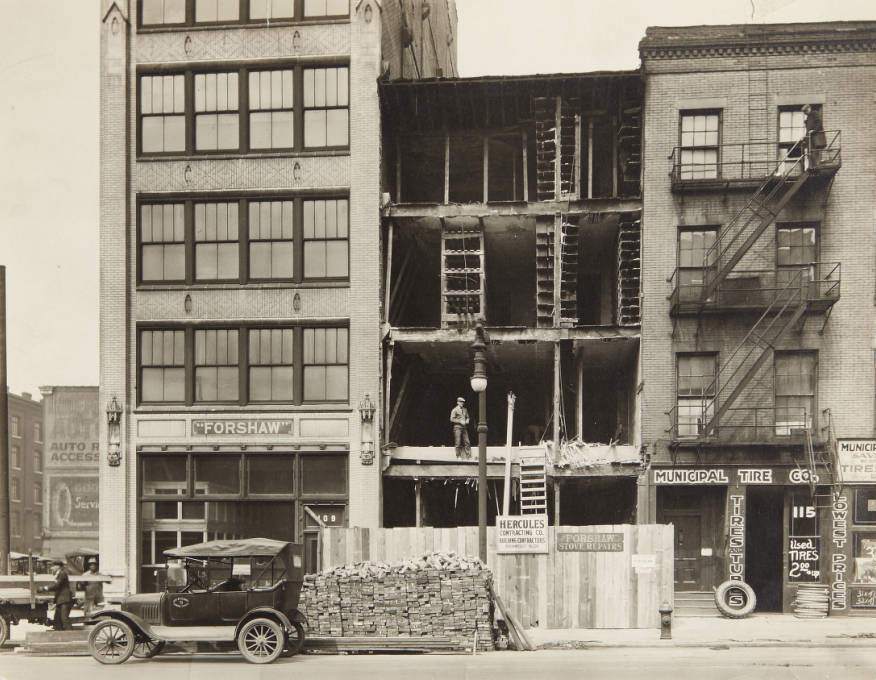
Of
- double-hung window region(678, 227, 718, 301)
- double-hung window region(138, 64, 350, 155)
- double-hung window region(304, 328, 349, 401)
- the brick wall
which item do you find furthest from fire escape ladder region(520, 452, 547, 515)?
double-hung window region(138, 64, 350, 155)

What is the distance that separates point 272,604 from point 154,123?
1641 cm

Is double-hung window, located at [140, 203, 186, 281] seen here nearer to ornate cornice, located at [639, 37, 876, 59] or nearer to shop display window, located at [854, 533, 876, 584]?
ornate cornice, located at [639, 37, 876, 59]

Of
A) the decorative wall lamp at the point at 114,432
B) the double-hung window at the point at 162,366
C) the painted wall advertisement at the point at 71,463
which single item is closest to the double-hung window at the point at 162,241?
the double-hung window at the point at 162,366

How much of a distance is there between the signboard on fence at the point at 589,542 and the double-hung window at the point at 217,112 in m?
14.6

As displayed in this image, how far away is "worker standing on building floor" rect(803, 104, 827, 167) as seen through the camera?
25.1m

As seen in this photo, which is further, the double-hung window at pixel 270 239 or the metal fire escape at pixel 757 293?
the double-hung window at pixel 270 239

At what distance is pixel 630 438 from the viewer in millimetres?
28266

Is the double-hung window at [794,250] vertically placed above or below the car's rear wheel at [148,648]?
above

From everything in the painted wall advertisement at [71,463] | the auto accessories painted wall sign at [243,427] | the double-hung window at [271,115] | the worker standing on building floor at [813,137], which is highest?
the double-hung window at [271,115]

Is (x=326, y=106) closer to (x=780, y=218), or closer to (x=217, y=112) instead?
(x=217, y=112)

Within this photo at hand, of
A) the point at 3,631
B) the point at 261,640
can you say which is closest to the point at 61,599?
the point at 3,631

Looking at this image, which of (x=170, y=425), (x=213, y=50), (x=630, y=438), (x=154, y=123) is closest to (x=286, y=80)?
(x=213, y=50)

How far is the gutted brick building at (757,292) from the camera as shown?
2527 cm

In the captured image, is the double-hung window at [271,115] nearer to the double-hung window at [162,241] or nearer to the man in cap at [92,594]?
the double-hung window at [162,241]
